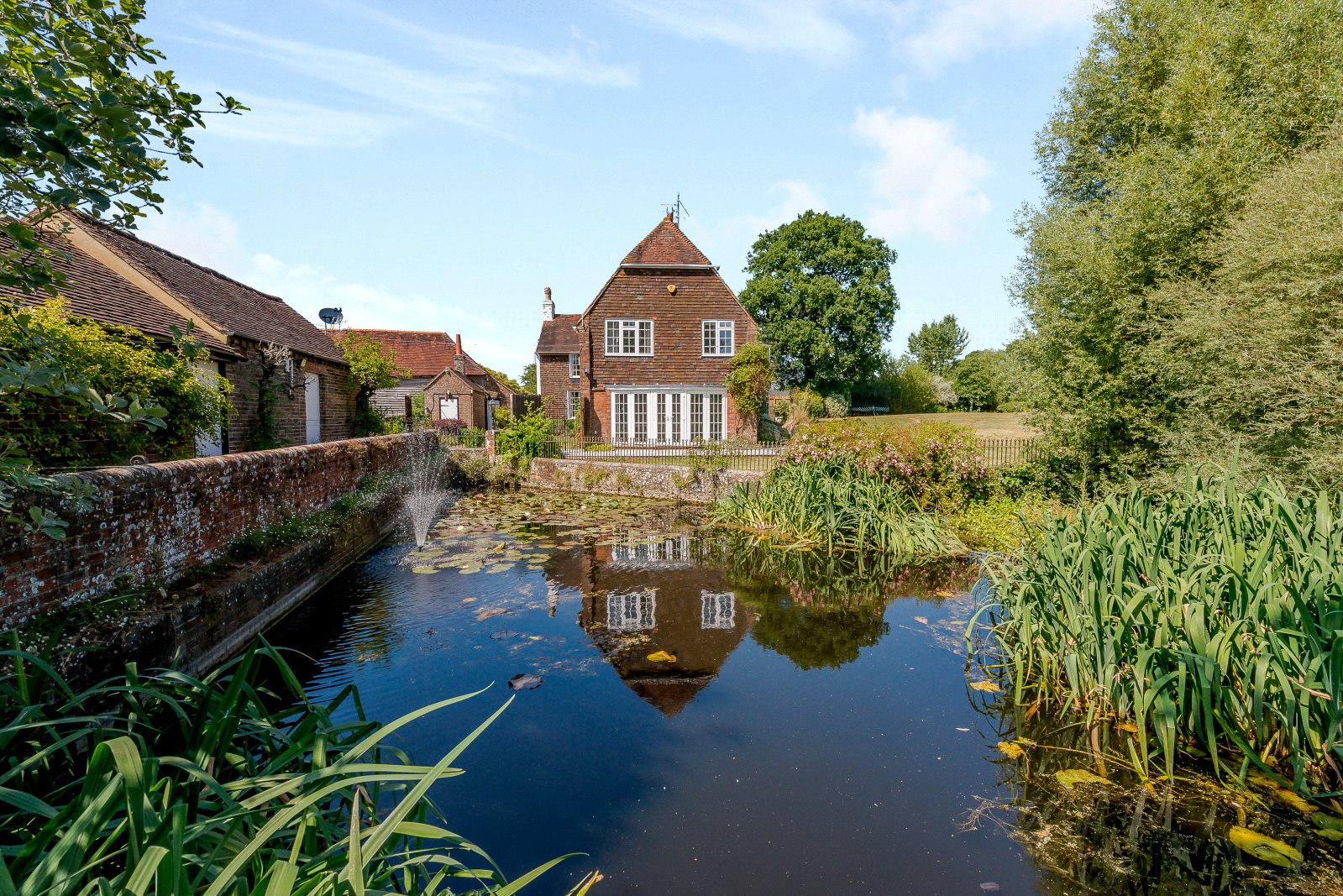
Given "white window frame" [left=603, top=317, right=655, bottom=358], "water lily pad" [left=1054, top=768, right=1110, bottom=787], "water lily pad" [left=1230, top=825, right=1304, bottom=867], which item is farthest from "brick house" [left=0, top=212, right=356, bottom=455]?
"water lily pad" [left=1230, top=825, right=1304, bottom=867]

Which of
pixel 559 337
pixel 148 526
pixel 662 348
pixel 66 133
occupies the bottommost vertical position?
pixel 148 526

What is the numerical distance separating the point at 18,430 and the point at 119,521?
220 cm

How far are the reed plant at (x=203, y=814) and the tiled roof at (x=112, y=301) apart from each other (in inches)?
406

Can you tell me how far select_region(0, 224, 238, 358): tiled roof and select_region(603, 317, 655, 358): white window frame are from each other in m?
16.5

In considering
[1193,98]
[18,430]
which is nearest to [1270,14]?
[1193,98]

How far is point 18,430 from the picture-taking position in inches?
269

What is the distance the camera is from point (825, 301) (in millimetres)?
38469

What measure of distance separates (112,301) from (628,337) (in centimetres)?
1901

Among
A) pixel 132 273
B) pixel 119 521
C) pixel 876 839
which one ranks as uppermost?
pixel 132 273

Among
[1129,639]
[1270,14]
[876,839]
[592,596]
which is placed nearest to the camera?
[876,839]

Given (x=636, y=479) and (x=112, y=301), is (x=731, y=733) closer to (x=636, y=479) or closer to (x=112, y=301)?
(x=112, y=301)

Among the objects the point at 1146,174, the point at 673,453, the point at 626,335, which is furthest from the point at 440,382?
the point at 1146,174

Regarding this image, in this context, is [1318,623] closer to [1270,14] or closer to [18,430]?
[18,430]

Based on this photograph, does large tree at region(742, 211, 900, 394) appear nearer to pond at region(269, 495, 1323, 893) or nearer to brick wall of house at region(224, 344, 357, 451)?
brick wall of house at region(224, 344, 357, 451)
